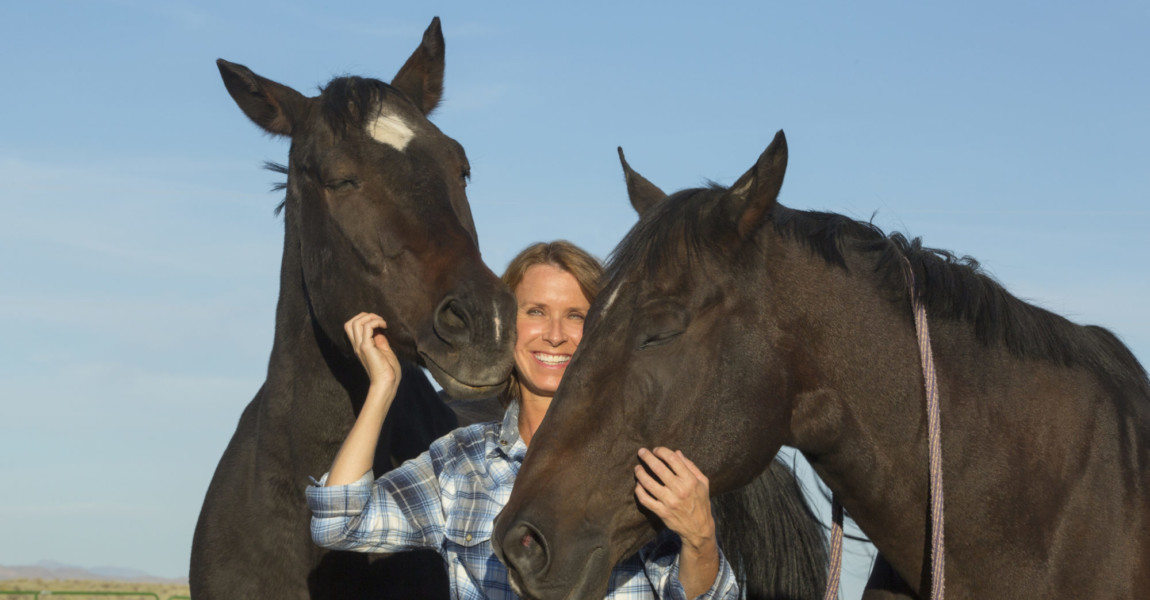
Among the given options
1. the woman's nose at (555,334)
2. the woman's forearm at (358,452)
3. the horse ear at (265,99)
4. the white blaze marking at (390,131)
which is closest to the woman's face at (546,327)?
the woman's nose at (555,334)

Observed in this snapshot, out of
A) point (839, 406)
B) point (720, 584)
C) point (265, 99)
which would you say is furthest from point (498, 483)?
point (265, 99)

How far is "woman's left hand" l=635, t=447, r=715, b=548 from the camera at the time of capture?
3.00 meters

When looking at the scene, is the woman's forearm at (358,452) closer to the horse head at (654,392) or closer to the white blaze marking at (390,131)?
the horse head at (654,392)

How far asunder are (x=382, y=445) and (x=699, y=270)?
2.17m

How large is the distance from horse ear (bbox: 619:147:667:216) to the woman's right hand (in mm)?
1037

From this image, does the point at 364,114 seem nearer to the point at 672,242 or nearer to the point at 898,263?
the point at 672,242

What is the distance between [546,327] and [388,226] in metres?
0.75

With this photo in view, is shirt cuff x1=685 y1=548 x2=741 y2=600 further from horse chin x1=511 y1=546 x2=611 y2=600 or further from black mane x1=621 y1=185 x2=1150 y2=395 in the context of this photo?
black mane x1=621 y1=185 x2=1150 y2=395

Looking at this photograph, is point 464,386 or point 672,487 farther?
point 464,386

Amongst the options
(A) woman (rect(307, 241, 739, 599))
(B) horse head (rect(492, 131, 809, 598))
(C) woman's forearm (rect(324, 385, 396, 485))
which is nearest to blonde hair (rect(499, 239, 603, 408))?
(A) woman (rect(307, 241, 739, 599))

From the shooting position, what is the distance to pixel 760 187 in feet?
10.2

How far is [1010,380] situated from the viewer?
10.8 ft

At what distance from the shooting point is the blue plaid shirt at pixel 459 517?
354cm

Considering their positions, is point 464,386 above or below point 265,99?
below
